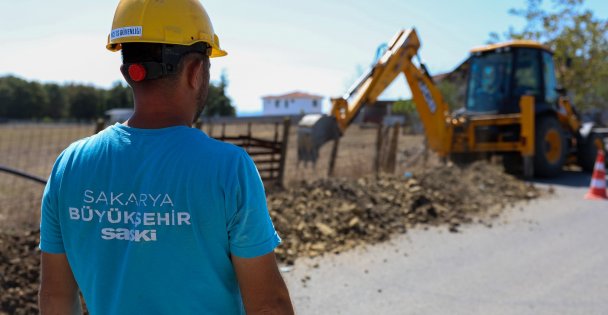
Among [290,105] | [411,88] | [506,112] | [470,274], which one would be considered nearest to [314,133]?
[411,88]

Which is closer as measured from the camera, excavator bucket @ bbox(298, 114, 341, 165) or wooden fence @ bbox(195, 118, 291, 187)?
excavator bucket @ bbox(298, 114, 341, 165)

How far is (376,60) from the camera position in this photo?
9.94m

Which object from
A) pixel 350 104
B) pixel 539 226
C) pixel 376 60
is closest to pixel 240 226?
pixel 539 226

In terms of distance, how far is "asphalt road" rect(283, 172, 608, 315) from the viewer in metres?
4.59

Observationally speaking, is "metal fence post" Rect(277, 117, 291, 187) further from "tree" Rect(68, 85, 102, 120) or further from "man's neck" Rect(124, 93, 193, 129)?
"tree" Rect(68, 85, 102, 120)

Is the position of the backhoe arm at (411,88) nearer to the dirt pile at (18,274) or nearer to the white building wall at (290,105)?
the dirt pile at (18,274)

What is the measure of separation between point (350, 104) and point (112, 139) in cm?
792

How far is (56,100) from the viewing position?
66.3 m

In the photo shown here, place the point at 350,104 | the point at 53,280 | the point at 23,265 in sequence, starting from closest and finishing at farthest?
the point at 53,280 < the point at 23,265 < the point at 350,104

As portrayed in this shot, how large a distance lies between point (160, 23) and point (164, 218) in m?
0.56

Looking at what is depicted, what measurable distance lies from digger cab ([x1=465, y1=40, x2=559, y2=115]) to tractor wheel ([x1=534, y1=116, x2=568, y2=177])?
1.31 feet

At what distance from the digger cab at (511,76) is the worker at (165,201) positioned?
12.3 meters

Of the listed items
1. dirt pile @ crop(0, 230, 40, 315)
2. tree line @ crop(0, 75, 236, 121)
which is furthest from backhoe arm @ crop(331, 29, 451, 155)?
tree line @ crop(0, 75, 236, 121)

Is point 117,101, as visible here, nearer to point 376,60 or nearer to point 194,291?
point 376,60
